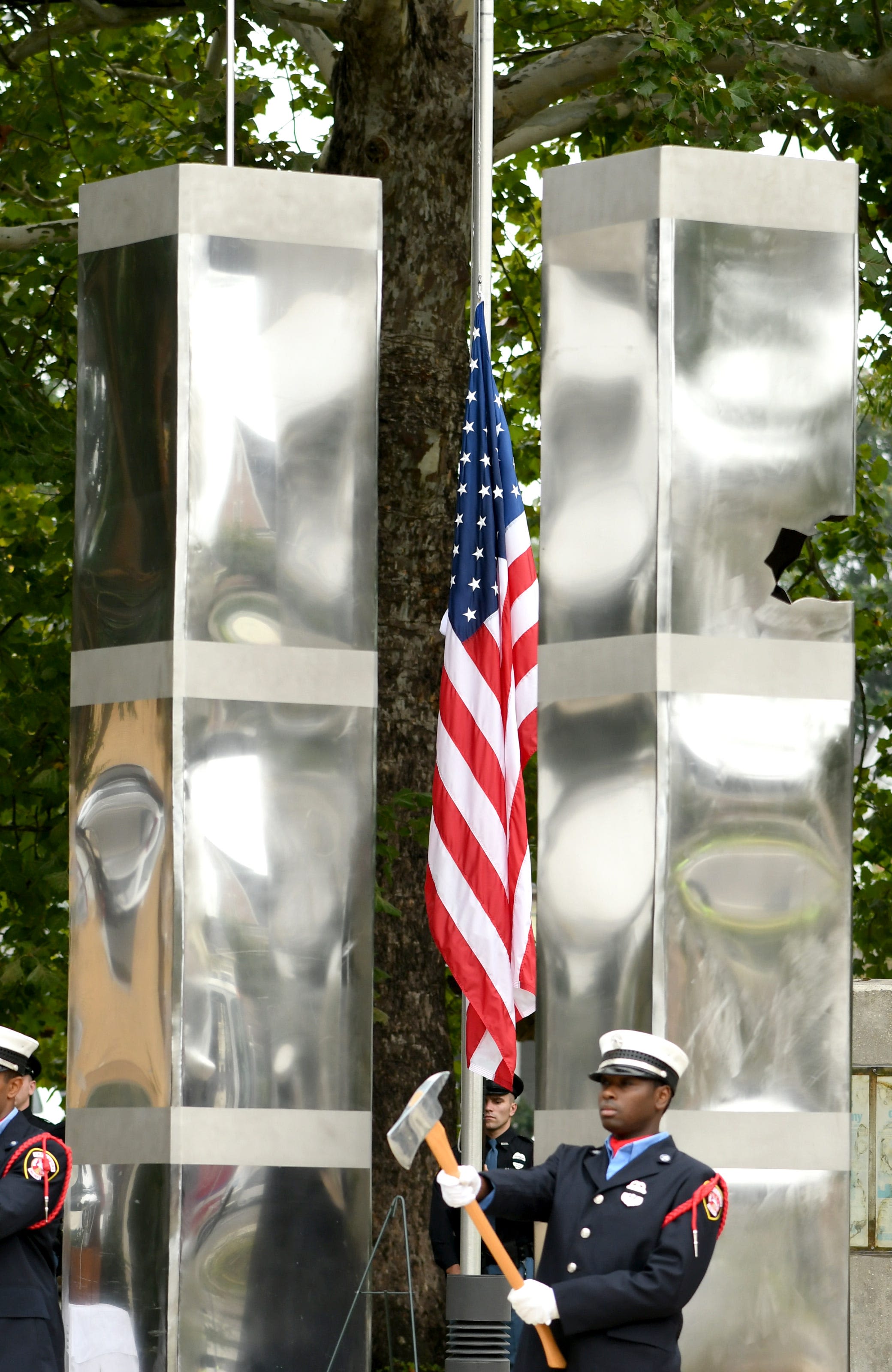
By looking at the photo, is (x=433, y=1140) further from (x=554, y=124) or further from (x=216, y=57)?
(x=216, y=57)

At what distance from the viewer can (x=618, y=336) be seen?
7.96 meters

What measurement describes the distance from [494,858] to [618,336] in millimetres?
1933

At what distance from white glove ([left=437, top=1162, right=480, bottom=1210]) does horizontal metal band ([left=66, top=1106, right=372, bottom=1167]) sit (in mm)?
1860

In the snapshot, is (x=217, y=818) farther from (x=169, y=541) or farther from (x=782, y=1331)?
(x=782, y=1331)

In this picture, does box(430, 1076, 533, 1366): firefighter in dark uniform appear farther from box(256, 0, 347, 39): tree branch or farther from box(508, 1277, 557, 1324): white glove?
box(256, 0, 347, 39): tree branch

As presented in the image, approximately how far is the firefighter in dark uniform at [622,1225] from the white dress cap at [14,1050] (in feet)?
5.26

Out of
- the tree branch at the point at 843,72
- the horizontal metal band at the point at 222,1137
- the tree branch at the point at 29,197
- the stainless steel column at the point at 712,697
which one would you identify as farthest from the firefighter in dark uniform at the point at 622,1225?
the tree branch at the point at 29,197

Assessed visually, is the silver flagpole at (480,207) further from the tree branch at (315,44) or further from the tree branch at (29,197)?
the tree branch at (29,197)

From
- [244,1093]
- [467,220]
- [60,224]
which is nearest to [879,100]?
[467,220]

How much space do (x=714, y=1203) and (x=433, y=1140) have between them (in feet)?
2.81

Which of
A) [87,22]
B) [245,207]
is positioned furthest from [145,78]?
[245,207]

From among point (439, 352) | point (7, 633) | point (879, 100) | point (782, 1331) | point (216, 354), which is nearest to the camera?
point (782, 1331)

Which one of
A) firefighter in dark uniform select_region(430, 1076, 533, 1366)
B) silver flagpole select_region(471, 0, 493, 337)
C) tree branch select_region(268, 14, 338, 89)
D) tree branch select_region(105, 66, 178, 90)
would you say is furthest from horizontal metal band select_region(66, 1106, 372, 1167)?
tree branch select_region(105, 66, 178, 90)

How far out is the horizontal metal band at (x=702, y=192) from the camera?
7914 mm
